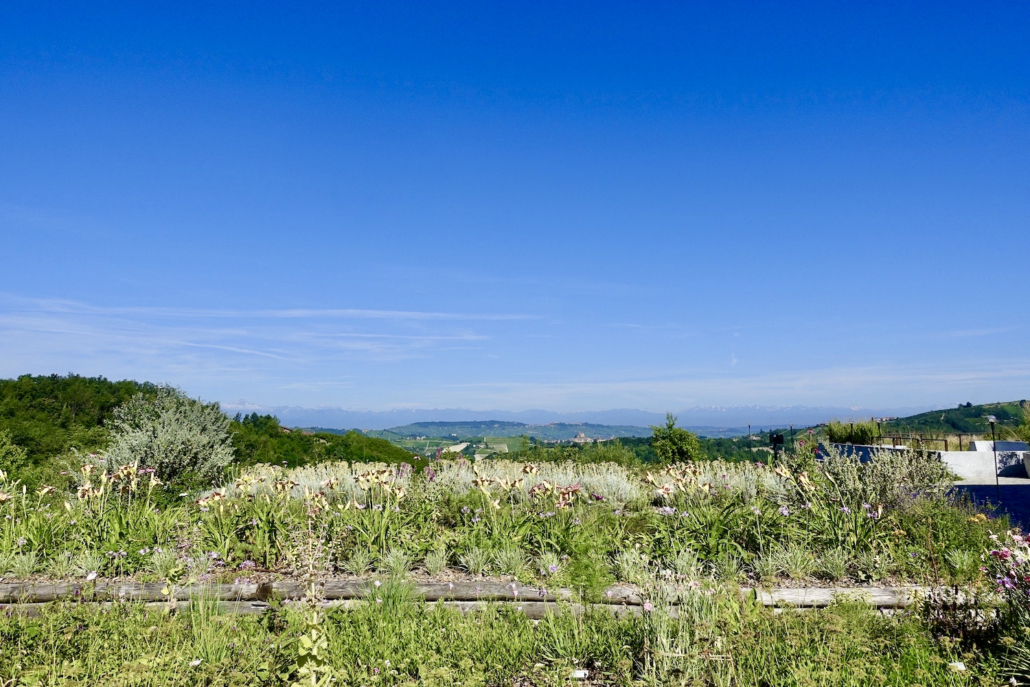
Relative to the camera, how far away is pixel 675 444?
14.2 m

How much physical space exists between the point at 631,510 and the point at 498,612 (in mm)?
3386

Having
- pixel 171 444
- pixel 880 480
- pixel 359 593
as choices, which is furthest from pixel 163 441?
pixel 880 480

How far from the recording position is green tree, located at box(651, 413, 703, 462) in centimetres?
1396

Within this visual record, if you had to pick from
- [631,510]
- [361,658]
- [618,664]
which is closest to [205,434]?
[631,510]

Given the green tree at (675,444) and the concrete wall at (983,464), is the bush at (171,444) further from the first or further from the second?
the concrete wall at (983,464)

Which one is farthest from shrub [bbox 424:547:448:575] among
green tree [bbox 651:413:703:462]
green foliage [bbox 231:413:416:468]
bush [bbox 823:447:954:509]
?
green tree [bbox 651:413:703:462]

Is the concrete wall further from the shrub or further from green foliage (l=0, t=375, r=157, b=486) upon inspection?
green foliage (l=0, t=375, r=157, b=486)

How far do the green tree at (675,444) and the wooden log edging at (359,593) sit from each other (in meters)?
9.40

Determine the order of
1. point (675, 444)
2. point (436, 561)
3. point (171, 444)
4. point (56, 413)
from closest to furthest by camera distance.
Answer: point (436, 561), point (171, 444), point (56, 413), point (675, 444)

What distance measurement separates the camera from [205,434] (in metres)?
9.59

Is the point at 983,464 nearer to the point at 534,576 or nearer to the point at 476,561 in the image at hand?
the point at 534,576

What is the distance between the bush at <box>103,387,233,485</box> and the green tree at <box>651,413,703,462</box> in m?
9.29

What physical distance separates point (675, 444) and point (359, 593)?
10916mm

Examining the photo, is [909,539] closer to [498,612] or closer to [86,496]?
[498,612]
